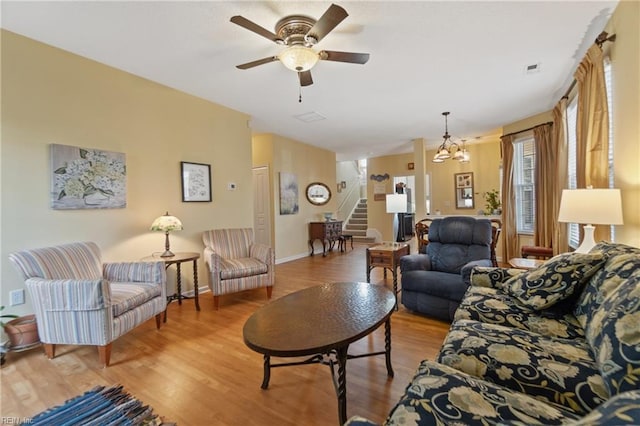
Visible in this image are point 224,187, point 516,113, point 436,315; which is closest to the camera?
point 436,315

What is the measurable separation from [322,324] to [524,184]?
5.26 metres

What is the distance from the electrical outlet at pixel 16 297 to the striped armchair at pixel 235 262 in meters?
1.59

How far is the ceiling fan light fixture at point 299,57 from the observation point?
2.20 metres

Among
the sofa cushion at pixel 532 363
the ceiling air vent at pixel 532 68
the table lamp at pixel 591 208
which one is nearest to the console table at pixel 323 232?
the ceiling air vent at pixel 532 68

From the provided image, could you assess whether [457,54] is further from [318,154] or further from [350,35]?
[318,154]

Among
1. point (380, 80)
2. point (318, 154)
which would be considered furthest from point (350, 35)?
point (318, 154)

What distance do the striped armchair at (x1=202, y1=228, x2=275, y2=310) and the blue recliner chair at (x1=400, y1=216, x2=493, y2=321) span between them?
1.69 meters

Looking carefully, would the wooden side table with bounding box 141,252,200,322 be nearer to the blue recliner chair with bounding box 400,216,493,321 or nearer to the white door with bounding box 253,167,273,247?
the blue recliner chair with bounding box 400,216,493,321

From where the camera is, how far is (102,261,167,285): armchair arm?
8.95 ft

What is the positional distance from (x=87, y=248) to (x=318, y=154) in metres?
5.42

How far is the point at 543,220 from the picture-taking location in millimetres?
4484

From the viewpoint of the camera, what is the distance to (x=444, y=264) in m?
3.19

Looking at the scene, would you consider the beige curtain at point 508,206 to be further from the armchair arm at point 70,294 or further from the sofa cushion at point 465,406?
the armchair arm at point 70,294

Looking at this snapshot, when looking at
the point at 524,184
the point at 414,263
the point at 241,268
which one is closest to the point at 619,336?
the point at 414,263
